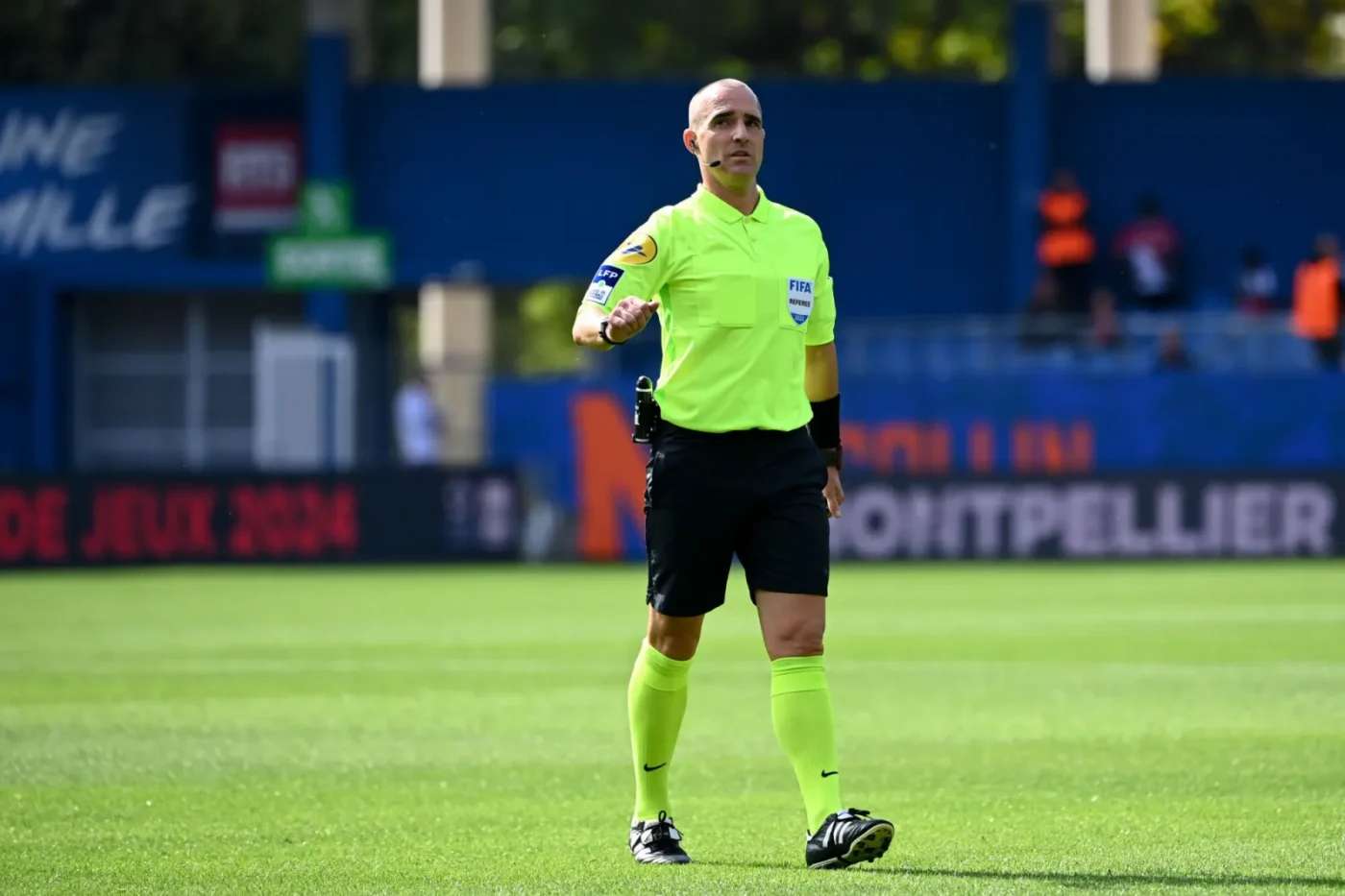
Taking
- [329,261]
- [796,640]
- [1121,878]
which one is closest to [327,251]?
[329,261]

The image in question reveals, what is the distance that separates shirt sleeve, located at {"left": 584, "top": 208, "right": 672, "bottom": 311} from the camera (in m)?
7.34

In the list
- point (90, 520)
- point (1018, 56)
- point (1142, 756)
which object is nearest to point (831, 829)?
point (1142, 756)

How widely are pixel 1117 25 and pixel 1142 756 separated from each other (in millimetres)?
28136

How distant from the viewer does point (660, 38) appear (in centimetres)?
4525

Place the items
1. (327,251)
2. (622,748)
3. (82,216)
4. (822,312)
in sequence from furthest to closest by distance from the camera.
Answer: (82,216), (327,251), (622,748), (822,312)

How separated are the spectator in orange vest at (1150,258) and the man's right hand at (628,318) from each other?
25.2 meters

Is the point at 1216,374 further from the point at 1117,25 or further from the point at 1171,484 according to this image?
the point at 1117,25

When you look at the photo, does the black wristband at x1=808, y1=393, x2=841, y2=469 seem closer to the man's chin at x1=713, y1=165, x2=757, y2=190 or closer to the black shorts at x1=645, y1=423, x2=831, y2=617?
the black shorts at x1=645, y1=423, x2=831, y2=617

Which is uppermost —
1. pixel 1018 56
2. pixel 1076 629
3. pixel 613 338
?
pixel 1018 56

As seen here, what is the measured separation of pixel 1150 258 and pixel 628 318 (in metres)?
25.4

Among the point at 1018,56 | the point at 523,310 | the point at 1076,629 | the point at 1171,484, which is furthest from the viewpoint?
the point at 523,310

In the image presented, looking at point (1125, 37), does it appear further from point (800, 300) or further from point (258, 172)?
point (800, 300)

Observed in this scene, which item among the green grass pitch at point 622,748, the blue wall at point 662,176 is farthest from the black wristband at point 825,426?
the blue wall at point 662,176

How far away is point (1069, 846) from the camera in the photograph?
25.0 feet
